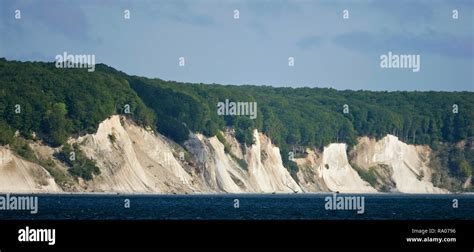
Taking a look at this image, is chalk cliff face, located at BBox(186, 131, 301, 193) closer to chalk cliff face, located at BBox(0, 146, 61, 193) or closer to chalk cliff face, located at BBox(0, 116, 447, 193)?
chalk cliff face, located at BBox(0, 116, 447, 193)

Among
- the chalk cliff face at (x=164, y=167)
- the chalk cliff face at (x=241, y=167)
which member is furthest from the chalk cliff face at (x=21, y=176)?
the chalk cliff face at (x=241, y=167)

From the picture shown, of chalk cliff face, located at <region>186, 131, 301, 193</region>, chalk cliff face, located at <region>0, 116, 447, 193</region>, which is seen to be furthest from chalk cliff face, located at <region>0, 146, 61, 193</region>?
chalk cliff face, located at <region>186, 131, 301, 193</region>

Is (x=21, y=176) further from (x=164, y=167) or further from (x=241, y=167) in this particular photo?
(x=241, y=167)

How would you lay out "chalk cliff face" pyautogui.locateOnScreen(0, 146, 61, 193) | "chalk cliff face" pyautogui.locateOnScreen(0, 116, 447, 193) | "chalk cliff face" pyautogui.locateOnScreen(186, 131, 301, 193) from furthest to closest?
"chalk cliff face" pyautogui.locateOnScreen(186, 131, 301, 193) → "chalk cliff face" pyautogui.locateOnScreen(0, 116, 447, 193) → "chalk cliff face" pyautogui.locateOnScreen(0, 146, 61, 193)

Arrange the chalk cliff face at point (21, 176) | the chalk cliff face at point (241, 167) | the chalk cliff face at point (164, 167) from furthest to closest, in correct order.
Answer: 1. the chalk cliff face at point (241, 167)
2. the chalk cliff face at point (164, 167)
3. the chalk cliff face at point (21, 176)

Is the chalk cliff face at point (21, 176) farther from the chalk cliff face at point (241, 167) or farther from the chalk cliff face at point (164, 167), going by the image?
the chalk cliff face at point (241, 167)

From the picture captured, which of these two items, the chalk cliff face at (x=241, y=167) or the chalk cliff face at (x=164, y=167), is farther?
the chalk cliff face at (x=241, y=167)

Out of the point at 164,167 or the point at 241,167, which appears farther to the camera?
the point at 241,167

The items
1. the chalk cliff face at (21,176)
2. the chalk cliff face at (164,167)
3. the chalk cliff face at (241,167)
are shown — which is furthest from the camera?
the chalk cliff face at (241,167)

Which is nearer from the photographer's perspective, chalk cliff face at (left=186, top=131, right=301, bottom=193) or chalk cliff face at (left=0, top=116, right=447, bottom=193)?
chalk cliff face at (left=0, top=116, right=447, bottom=193)

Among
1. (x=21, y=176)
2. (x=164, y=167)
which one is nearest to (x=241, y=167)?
(x=164, y=167)
